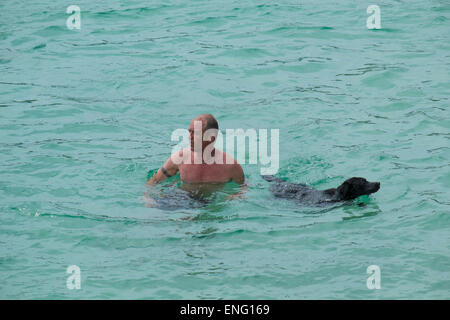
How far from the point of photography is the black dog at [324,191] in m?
7.89

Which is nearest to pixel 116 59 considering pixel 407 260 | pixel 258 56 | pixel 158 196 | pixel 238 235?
pixel 258 56

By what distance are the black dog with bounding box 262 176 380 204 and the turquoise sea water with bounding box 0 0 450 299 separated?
135 mm

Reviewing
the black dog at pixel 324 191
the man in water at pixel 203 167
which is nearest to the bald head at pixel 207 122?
the man in water at pixel 203 167

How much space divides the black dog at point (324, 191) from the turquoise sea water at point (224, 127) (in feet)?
0.44

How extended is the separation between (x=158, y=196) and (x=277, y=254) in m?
1.79

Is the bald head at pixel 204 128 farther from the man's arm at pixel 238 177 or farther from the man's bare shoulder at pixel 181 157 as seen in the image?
the man's arm at pixel 238 177

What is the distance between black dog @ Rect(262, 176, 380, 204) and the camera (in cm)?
789

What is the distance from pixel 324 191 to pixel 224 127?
10.3 feet

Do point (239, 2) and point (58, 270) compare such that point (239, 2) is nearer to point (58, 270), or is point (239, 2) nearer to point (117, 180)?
point (117, 180)

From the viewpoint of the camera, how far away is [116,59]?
13.6m

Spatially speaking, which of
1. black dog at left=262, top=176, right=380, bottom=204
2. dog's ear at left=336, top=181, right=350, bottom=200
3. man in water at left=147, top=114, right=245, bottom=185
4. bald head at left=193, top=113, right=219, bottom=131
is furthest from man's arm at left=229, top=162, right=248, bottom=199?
dog's ear at left=336, top=181, right=350, bottom=200

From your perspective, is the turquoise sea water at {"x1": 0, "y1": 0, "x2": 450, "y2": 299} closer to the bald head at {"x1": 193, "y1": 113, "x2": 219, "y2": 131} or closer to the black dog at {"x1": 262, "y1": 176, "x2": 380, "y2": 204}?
the black dog at {"x1": 262, "y1": 176, "x2": 380, "y2": 204}

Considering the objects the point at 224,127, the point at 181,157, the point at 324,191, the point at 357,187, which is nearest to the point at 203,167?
the point at 181,157

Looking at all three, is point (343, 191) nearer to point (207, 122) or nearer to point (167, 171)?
point (207, 122)
